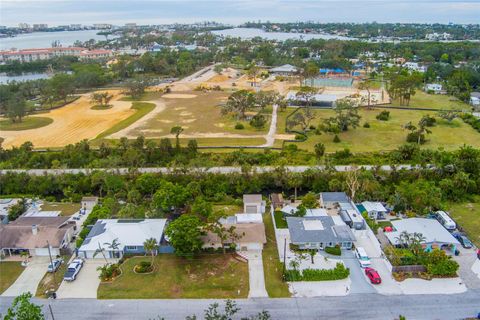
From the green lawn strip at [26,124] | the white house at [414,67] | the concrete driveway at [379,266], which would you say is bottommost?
the concrete driveway at [379,266]

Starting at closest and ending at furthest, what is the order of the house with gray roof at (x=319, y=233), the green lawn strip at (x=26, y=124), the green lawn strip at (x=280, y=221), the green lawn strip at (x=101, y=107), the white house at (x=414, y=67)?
the house with gray roof at (x=319, y=233) → the green lawn strip at (x=280, y=221) → the green lawn strip at (x=26, y=124) → the green lawn strip at (x=101, y=107) → the white house at (x=414, y=67)

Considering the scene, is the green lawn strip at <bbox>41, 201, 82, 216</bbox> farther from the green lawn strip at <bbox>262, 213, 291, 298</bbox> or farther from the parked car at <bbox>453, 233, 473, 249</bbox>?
the parked car at <bbox>453, 233, 473, 249</bbox>

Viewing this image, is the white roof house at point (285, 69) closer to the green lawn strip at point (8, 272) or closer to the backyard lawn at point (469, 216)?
the backyard lawn at point (469, 216)

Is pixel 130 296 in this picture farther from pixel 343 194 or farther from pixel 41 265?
pixel 343 194

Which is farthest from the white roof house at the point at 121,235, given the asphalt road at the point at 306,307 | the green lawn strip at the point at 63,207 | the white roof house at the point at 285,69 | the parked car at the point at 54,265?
the white roof house at the point at 285,69

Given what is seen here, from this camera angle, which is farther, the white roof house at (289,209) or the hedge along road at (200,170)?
the hedge along road at (200,170)

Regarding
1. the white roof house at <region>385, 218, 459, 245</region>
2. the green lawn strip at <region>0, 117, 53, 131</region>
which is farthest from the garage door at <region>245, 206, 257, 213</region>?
the green lawn strip at <region>0, 117, 53, 131</region>

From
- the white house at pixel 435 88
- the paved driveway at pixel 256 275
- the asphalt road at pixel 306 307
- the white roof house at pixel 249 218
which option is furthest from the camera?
the white house at pixel 435 88
